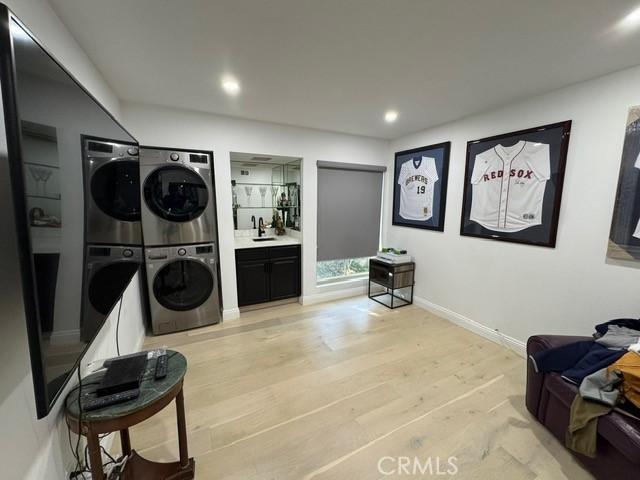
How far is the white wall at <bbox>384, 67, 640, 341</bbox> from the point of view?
2.02 metres

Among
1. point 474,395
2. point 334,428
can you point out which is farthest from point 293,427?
point 474,395

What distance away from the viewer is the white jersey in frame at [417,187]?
3518 millimetres

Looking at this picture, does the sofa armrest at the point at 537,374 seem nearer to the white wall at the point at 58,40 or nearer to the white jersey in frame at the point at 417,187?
the white jersey in frame at the point at 417,187

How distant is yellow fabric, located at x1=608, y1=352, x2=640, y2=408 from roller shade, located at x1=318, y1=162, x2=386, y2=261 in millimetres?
2989

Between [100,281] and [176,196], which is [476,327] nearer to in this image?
[100,281]

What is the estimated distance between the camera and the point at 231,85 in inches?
87.8

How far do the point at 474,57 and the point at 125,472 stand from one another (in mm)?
3288

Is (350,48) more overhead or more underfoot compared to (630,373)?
more overhead

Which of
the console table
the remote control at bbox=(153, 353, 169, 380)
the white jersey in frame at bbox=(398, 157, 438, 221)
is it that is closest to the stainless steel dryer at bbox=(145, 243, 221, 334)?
the remote control at bbox=(153, 353, 169, 380)

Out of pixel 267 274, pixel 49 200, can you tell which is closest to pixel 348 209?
pixel 267 274

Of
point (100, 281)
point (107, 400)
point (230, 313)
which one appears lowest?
point (230, 313)

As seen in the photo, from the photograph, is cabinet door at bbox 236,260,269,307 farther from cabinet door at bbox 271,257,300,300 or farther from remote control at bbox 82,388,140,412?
remote control at bbox 82,388,140,412

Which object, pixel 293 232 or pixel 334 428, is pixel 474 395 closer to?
pixel 334 428

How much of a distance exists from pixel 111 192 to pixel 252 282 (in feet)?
7.76
